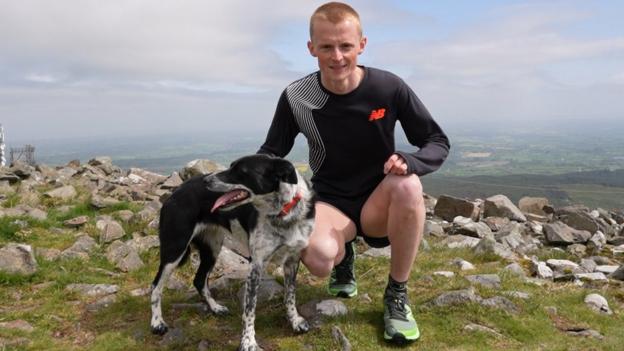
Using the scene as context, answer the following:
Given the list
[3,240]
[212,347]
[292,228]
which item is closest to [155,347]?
[212,347]

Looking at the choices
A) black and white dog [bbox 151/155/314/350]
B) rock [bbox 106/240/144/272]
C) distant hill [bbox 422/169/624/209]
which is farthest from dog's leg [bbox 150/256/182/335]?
distant hill [bbox 422/169/624/209]

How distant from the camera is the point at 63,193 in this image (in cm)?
1144

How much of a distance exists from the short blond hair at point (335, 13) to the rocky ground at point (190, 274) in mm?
3159

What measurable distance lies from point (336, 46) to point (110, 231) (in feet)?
20.1

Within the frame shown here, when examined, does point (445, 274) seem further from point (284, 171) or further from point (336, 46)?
point (336, 46)

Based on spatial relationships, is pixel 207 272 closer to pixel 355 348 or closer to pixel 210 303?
pixel 210 303

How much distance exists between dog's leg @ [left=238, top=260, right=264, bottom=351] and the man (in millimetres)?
565

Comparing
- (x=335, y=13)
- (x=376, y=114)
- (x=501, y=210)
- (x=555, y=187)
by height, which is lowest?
(x=555, y=187)

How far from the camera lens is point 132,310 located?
598 cm

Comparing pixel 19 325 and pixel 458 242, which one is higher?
pixel 19 325

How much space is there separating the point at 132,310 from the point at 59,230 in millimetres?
4104

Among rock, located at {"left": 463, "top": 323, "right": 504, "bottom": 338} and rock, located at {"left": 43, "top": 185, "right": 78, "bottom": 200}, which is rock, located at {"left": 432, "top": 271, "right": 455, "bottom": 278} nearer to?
rock, located at {"left": 463, "top": 323, "right": 504, "bottom": 338}

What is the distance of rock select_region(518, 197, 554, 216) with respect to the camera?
1747cm

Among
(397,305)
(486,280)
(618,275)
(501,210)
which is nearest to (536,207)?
(501,210)
